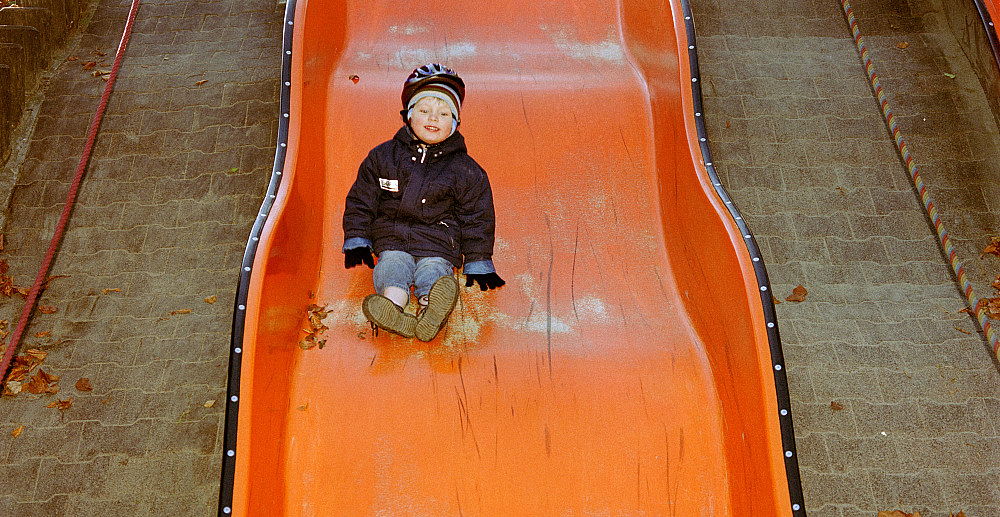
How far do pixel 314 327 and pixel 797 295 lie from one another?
83.5 inches

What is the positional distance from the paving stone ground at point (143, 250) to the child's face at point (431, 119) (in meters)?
1.30

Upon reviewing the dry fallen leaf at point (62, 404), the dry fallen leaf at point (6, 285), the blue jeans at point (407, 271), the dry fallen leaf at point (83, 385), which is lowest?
the dry fallen leaf at point (62, 404)

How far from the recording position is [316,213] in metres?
2.97

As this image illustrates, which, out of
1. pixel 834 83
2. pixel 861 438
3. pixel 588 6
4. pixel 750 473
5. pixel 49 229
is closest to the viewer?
pixel 750 473

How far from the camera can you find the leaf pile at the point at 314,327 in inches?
105

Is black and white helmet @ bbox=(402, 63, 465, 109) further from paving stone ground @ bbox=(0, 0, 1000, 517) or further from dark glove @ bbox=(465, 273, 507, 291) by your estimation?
paving stone ground @ bbox=(0, 0, 1000, 517)

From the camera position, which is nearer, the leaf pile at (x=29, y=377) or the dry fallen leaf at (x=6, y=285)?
the leaf pile at (x=29, y=377)

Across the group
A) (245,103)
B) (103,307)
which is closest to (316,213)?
(103,307)

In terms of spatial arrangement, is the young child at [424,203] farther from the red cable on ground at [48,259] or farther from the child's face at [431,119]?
the red cable on ground at [48,259]

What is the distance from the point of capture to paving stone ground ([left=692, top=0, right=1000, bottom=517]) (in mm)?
2916

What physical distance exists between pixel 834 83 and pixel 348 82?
274 cm

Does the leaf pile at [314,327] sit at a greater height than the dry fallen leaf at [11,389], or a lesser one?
greater

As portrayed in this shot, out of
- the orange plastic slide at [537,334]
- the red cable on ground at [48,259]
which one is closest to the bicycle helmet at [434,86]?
the orange plastic slide at [537,334]

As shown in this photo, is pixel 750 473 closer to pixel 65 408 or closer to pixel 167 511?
pixel 167 511
